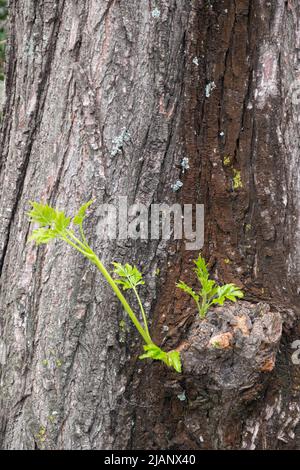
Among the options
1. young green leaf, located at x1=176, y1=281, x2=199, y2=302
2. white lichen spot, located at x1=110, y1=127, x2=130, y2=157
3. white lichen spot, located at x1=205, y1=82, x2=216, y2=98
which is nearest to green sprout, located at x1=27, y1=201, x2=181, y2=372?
young green leaf, located at x1=176, y1=281, x2=199, y2=302

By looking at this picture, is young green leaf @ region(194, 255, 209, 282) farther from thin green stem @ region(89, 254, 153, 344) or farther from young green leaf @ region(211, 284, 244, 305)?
thin green stem @ region(89, 254, 153, 344)

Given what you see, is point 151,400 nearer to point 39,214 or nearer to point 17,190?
point 39,214

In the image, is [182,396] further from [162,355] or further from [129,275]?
[129,275]

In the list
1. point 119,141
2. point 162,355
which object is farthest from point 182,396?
point 119,141

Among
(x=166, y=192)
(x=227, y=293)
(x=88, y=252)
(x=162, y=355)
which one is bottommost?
(x=162, y=355)
